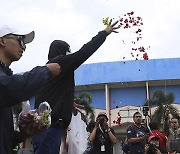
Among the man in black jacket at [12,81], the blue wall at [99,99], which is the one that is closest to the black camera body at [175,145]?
the man in black jacket at [12,81]

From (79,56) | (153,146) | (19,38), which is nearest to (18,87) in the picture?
(19,38)

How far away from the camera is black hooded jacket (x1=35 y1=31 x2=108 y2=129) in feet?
11.9

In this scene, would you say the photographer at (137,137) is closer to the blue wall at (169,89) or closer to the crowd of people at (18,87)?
the crowd of people at (18,87)

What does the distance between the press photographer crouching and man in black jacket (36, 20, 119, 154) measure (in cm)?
272

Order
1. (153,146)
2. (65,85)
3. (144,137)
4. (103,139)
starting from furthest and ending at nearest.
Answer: (144,137)
(103,139)
(153,146)
(65,85)

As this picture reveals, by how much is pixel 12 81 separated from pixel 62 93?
1.75m

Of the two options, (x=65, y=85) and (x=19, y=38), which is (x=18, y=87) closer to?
(x=19, y=38)

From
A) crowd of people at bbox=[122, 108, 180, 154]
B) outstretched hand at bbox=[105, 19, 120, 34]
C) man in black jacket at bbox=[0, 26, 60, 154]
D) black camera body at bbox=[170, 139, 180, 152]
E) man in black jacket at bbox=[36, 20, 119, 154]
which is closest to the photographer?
man in black jacket at bbox=[0, 26, 60, 154]

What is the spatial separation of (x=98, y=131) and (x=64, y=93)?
11.3ft

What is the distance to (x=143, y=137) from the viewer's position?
23.4 feet

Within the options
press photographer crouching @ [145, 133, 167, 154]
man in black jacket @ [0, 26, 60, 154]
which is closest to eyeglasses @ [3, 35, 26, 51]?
man in black jacket @ [0, 26, 60, 154]

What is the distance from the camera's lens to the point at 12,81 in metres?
1.96

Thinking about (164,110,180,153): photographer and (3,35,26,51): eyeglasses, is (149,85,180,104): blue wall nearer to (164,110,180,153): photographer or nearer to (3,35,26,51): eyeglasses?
(164,110,180,153): photographer

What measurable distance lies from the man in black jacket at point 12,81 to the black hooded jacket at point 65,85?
115 cm
